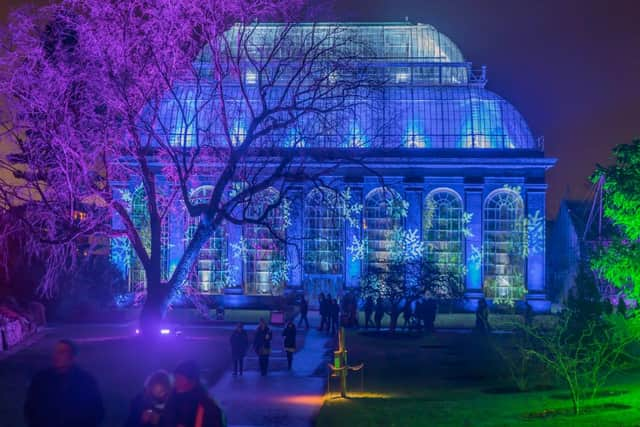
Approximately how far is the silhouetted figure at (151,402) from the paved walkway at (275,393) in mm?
8250

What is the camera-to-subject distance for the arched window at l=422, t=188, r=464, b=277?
2010 inches

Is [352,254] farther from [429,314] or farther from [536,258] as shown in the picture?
[429,314]

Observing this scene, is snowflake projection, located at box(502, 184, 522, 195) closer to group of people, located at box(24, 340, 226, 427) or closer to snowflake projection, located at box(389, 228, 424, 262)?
snowflake projection, located at box(389, 228, 424, 262)

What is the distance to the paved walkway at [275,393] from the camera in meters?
17.5

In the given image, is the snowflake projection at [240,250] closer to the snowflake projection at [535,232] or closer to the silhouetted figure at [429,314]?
the silhouetted figure at [429,314]

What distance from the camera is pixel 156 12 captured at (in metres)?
19.3

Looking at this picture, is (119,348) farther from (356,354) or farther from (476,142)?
(476,142)

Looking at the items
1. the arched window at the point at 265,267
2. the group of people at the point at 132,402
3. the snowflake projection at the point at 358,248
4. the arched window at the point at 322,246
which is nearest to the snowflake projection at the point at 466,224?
the snowflake projection at the point at 358,248

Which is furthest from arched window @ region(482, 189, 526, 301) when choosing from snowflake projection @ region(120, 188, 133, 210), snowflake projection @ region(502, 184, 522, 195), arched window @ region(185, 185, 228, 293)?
snowflake projection @ region(120, 188, 133, 210)

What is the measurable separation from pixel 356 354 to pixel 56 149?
14286 millimetres

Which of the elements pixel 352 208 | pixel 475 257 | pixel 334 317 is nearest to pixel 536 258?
pixel 475 257

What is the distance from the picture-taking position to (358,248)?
51188mm

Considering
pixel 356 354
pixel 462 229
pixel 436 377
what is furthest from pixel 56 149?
pixel 462 229

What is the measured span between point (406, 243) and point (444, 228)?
2711 mm
